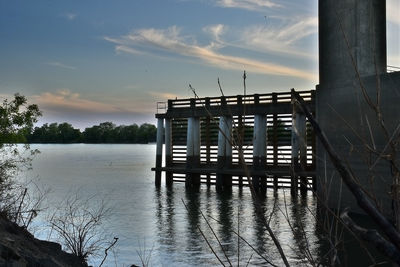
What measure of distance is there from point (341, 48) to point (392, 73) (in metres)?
3.10

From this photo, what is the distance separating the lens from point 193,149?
3397cm

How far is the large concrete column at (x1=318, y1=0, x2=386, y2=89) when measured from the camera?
19859 mm

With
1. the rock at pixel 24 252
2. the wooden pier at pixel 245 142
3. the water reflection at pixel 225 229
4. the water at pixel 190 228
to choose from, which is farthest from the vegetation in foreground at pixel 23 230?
the wooden pier at pixel 245 142

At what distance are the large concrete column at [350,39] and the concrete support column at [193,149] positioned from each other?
1368 cm

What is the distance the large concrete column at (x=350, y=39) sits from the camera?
19.9 meters

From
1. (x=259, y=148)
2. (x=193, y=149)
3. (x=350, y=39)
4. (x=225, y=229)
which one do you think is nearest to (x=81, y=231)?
(x=225, y=229)

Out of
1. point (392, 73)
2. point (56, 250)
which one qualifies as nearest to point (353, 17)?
point (392, 73)

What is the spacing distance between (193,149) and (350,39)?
15.9 meters

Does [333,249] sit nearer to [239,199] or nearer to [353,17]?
[353,17]

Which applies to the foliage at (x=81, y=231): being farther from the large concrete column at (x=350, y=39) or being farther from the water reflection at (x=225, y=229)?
the large concrete column at (x=350, y=39)

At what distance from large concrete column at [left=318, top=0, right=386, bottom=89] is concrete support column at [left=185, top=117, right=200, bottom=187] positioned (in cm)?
1368

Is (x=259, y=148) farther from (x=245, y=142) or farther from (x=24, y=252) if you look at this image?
(x=24, y=252)

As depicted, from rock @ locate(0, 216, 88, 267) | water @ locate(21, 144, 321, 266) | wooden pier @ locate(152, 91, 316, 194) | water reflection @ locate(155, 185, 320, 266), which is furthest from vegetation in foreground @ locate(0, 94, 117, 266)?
wooden pier @ locate(152, 91, 316, 194)

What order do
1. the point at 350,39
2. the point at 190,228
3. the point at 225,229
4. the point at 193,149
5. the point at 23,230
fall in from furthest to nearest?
the point at 193,149 < the point at 350,39 < the point at 190,228 < the point at 225,229 < the point at 23,230
